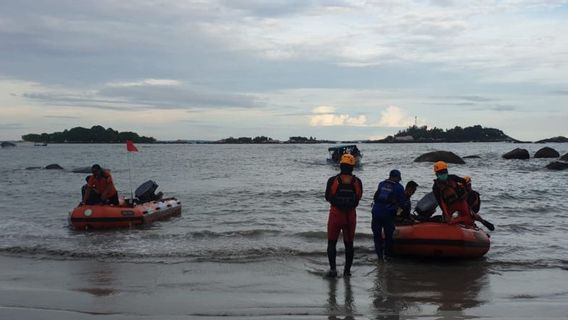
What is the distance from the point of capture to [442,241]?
29.7 ft

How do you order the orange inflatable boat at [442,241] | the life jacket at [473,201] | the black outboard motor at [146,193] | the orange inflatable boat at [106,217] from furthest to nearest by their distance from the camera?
the black outboard motor at [146,193] → the orange inflatable boat at [106,217] → the life jacket at [473,201] → the orange inflatable boat at [442,241]

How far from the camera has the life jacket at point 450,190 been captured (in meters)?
9.05

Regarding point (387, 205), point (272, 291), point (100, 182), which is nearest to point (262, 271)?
point (272, 291)

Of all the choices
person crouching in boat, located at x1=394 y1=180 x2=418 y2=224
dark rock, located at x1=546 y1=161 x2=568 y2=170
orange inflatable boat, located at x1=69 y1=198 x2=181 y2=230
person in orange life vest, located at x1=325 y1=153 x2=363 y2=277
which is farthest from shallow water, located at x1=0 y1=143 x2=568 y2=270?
dark rock, located at x1=546 y1=161 x2=568 y2=170

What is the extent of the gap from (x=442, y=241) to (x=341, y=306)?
3.21 m

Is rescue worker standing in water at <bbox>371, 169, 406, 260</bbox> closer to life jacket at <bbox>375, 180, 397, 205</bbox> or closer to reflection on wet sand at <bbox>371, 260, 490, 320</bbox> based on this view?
life jacket at <bbox>375, 180, 397, 205</bbox>

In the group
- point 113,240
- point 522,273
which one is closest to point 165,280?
point 113,240

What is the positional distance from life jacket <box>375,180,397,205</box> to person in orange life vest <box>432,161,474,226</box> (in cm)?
72

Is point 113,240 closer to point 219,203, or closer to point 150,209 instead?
point 150,209

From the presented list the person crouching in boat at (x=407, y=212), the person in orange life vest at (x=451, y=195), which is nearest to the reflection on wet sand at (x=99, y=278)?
the person crouching in boat at (x=407, y=212)

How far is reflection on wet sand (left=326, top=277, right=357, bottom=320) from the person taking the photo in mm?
6051

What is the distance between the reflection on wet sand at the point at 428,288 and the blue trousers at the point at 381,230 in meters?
0.26

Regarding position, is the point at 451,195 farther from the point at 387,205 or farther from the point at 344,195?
the point at 344,195

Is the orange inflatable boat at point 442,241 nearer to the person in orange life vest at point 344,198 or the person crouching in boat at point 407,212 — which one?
the person crouching in boat at point 407,212
